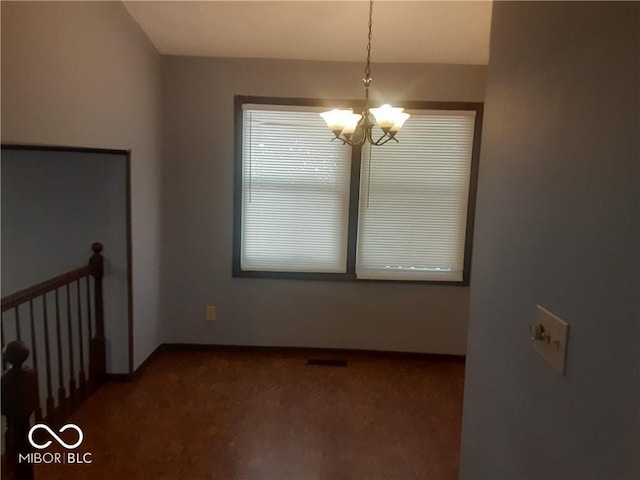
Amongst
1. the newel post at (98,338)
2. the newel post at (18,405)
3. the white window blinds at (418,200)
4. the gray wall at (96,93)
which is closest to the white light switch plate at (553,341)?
the newel post at (18,405)

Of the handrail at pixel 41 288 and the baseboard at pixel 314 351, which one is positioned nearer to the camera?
the handrail at pixel 41 288

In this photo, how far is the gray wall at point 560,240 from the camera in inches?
29.5

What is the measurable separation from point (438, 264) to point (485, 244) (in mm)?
2355

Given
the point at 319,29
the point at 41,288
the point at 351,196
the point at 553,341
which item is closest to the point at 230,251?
the point at 351,196

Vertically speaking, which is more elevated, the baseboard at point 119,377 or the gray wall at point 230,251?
the gray wall at point 230,251

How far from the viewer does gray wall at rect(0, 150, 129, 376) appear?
2.99 metres

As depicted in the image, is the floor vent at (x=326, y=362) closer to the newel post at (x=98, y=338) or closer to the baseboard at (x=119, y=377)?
the baseboard at (x=119, y=377)

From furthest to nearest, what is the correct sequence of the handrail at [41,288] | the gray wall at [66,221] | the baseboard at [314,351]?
the baseboard at [314,351] → the gray wall at [66,221] → the handrail at [41,288]

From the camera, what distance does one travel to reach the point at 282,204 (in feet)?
11.9

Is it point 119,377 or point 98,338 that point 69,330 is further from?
point 119,377

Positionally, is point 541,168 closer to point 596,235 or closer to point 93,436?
point 596,235

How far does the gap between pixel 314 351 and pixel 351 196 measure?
1.31m

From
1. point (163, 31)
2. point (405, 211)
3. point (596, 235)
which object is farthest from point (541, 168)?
point (163, 31)

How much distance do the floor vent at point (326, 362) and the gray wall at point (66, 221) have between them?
4.52 ft
